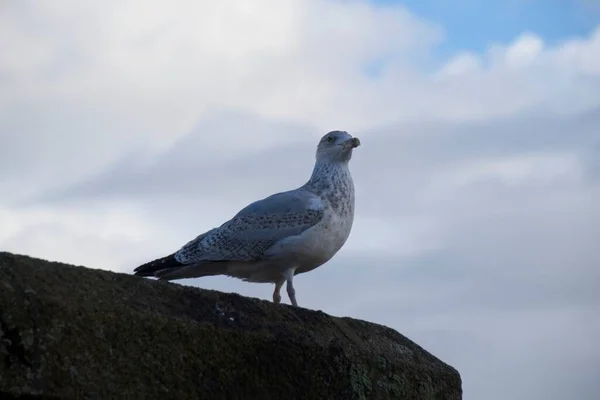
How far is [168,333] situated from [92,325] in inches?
13.3

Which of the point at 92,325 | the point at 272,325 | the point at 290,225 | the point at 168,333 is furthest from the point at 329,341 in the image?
the point at 290,225

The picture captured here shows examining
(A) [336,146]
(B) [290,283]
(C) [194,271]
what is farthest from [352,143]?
(C) [194,271]

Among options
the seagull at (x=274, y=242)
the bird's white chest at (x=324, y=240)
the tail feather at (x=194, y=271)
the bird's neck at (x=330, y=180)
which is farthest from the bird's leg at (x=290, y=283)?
the bird's neck at (x=330, y=180)

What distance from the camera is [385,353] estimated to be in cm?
493

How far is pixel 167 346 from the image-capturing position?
3.78 meters

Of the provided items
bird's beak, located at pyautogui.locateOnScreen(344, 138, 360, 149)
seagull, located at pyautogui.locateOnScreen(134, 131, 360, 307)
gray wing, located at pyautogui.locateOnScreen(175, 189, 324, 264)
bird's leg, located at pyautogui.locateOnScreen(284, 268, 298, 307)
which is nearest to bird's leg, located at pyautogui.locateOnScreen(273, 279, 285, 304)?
seagull, located at pyautogui.locateOnScreen(134, 131, 360, 307)

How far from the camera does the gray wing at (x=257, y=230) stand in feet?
25.7

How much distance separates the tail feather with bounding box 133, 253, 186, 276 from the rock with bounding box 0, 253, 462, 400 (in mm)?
2853

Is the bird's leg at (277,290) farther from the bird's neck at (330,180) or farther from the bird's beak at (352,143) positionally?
the bird's beak at (352,143)


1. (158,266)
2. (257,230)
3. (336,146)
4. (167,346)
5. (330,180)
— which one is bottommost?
(167,346)

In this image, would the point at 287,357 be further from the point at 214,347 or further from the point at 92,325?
the point at 92,325

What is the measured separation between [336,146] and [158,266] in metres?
2.18

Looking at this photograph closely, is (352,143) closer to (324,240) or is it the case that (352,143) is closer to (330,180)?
(330,180)

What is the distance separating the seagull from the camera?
25.3 feet
